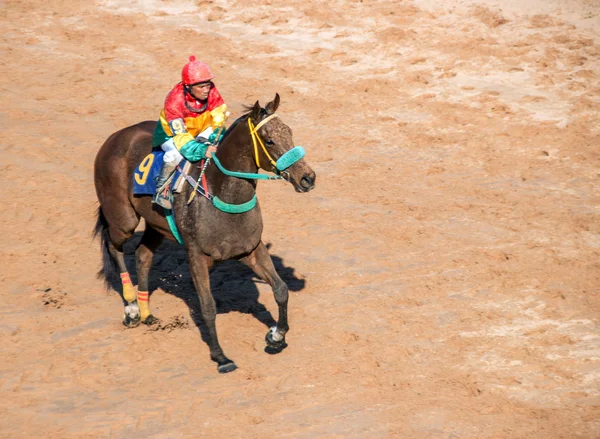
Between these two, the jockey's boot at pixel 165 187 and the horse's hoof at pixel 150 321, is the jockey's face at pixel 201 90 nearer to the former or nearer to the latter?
the jockey's boot at pixel 165 187

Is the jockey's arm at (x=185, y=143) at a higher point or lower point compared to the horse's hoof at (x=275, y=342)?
higher

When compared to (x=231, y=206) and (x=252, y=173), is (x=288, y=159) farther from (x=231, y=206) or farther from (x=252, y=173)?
(x=231, y=206)

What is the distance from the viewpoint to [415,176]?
1250 centimetres

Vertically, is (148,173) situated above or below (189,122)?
below

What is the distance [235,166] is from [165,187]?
93 centimetres

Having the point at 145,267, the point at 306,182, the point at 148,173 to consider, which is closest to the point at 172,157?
the point at 148,173

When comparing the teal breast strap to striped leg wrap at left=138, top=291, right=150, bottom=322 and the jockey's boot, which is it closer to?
the jockey's boot

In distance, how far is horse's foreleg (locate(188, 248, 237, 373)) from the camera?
8023 mm

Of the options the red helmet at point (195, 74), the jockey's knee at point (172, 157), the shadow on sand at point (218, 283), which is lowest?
the shadow on sand at point (218, 283)

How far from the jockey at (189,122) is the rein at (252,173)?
200mm

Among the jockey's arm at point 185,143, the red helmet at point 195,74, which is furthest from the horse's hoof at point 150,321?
the red helmet at point 195,74

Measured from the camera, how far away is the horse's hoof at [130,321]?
902cm

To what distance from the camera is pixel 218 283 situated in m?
9.91

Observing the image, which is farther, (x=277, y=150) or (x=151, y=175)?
(x=151, y=175)
